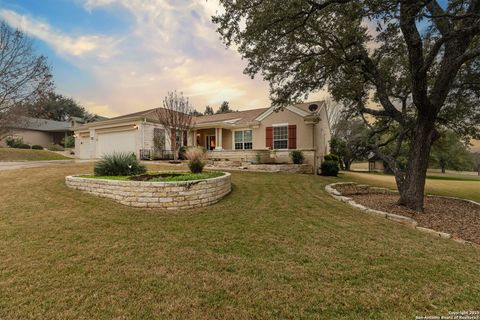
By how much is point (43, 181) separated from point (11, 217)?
12.4 feet

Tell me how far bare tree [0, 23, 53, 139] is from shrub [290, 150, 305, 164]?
49.4 feet

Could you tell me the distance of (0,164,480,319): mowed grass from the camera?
254 centimetres

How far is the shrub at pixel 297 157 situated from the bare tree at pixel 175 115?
27.5 ft

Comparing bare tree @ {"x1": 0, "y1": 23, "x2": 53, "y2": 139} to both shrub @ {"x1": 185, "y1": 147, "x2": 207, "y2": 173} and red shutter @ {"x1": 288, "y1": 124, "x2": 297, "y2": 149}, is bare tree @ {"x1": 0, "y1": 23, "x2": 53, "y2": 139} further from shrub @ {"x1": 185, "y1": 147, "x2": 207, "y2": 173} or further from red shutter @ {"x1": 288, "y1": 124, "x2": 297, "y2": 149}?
red shutter @ {"x1": 288, "y1": 124, "x2": 297, "y2": 149}

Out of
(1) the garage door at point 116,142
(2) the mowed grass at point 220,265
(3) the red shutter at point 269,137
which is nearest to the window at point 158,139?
(1) the garage door at point 116,142

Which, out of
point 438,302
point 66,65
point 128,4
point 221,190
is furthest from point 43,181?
point 438,302

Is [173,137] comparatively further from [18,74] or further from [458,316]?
[458,316]

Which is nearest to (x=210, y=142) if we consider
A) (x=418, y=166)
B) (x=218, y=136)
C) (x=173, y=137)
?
(x=218, y=136)

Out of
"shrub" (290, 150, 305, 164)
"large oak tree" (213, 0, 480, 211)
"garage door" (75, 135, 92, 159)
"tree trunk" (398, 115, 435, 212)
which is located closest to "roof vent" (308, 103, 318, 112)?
"shrub" (290, 150, 305, 164)

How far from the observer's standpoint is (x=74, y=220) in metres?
5.09

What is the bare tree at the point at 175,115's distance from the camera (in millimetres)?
17141

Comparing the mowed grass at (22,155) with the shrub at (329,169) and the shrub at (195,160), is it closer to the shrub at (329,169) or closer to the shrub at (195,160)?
the shrub at (195,160)

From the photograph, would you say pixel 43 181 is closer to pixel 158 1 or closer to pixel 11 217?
pixel 11 217

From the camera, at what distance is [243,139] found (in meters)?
19.5
